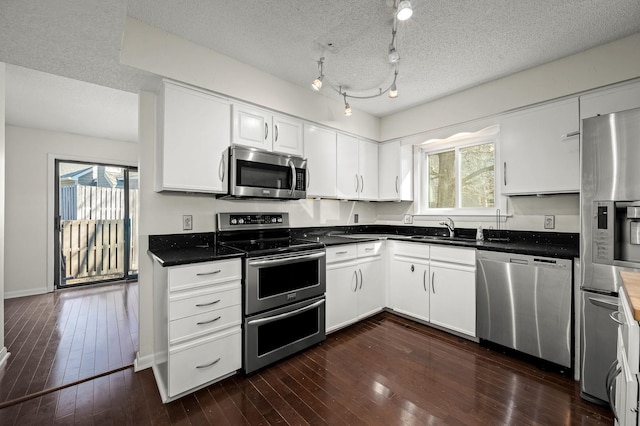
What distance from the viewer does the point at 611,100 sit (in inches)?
84.7

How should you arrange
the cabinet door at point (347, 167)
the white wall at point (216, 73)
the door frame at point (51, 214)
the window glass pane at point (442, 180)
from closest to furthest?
the white wall at point (216, 73), the cabinet door at point (347, 167), the window glass pane at point (442, 180), the door frame at point (51, 214)

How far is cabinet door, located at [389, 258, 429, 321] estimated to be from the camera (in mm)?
2924

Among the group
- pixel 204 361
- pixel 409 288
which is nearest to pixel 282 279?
pixel 204 361

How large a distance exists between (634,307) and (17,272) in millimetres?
6239

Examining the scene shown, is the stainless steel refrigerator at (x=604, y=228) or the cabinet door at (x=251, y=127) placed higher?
the cabinet door at (x=251, y=127)

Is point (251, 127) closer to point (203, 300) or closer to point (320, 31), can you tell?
point (320, 31)

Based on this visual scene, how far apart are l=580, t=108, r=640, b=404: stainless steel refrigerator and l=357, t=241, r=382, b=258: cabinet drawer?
1.72 m

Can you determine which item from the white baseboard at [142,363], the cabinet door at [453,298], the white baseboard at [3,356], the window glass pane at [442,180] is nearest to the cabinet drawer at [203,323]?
the white baseboard at [142,363]

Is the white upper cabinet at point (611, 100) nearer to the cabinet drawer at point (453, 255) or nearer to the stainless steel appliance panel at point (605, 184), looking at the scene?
the stainless steel appliance panel at point (605, 184)

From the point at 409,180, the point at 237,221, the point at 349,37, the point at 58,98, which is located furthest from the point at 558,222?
the point at 58,98

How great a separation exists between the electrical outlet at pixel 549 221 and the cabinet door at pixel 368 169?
181cm

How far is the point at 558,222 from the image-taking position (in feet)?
8.34

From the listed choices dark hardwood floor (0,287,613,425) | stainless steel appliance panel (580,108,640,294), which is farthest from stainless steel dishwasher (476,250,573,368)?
stainless steel appliance panel (580,108,640,294)

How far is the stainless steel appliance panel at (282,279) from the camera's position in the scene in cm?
207
